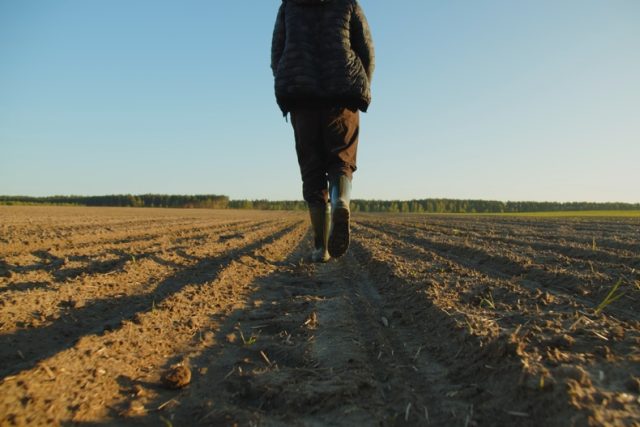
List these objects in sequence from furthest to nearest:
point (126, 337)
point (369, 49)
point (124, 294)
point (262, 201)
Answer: point (262, 201)
point (369, 49)
point (124, 294)
point (126, 337)

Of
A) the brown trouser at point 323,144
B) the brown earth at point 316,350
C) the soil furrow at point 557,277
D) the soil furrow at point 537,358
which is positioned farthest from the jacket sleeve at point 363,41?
the soil furrow at point 537,358

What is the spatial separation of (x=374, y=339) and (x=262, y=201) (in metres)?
77.9

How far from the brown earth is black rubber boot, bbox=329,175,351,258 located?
0.31 meters

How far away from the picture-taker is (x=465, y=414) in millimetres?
1211

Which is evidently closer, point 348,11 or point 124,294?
point 124,294

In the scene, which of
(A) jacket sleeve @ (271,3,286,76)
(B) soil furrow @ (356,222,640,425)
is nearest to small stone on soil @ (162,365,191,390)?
(B) soil furrow @ (356,222,640,425)

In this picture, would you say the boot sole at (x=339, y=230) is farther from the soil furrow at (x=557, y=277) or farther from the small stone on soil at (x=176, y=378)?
the small stone on soil at (x=176, y=378)

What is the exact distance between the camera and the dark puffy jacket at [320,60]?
3.42 metres

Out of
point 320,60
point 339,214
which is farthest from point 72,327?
point 320,60

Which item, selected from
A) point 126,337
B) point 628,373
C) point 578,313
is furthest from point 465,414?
point 126,337

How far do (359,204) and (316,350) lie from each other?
71368mm

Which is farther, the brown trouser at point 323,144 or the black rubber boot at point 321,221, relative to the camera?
the black rubber boot at point 321,221

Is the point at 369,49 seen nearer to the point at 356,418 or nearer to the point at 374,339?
the point at 374,339

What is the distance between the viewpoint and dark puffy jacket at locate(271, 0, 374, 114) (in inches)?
135
